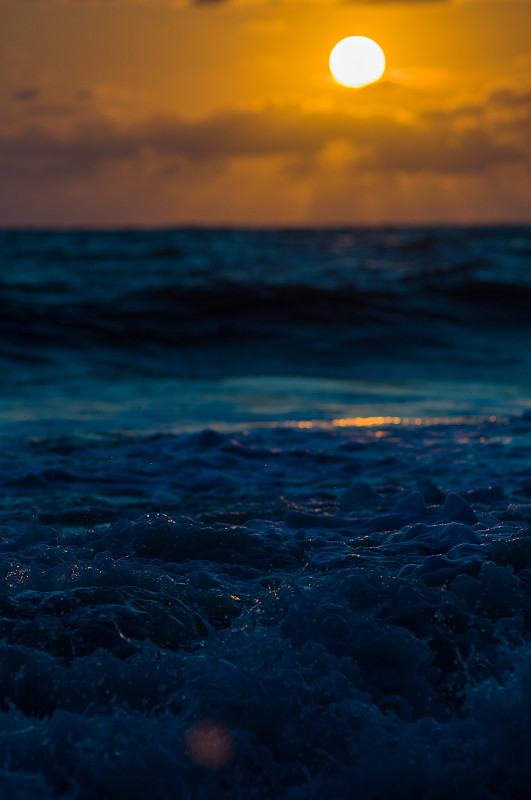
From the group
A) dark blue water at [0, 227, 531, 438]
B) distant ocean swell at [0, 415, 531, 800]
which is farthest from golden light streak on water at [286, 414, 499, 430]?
distant ocean swell at [0, 415, 531, 800]

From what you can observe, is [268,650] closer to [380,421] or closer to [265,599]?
[265,599]

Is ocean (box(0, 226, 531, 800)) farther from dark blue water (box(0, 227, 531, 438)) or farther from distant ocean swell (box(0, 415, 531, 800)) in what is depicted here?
dark blue water (box(0, 227, 531, 438))

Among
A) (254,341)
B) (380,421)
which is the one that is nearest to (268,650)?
(380,421)

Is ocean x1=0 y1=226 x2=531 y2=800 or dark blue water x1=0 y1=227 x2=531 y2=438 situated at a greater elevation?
dark blue water x1=0 y1=227 x2=531 y2=438

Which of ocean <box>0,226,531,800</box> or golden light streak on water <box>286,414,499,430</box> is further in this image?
golden light streak on water <box>286,414,499,430</box>

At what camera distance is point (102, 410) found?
7.01 m

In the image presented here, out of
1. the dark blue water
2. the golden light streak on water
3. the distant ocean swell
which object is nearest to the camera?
the distant ocean swell

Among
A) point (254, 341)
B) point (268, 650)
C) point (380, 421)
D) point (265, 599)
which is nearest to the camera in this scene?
point (268, 650)

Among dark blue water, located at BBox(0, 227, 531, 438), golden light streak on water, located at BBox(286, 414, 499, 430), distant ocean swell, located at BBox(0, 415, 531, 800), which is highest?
dark blue water, located at BBox(0, 227, 531, 438)

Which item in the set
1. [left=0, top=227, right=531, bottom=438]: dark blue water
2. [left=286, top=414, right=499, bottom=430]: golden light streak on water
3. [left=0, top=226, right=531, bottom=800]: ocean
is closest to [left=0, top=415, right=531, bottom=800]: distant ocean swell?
[left=0, top=226, right=531, bottom=800]: ocean

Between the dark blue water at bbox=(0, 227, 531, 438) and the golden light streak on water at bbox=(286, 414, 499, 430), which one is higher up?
the dark blue water at bbox=(0, 227, 531, 438)

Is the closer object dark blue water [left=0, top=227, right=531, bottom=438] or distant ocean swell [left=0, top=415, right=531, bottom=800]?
distant ocean swell [left=0, top=415, right=531, bottom=800]

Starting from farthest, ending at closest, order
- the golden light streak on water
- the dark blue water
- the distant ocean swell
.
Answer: the dark blue water → the golden light streak on water → the distant ocean swell

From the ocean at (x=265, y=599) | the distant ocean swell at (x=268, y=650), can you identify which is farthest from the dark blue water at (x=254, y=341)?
the distant ocean swell at (x=268, y=650)
